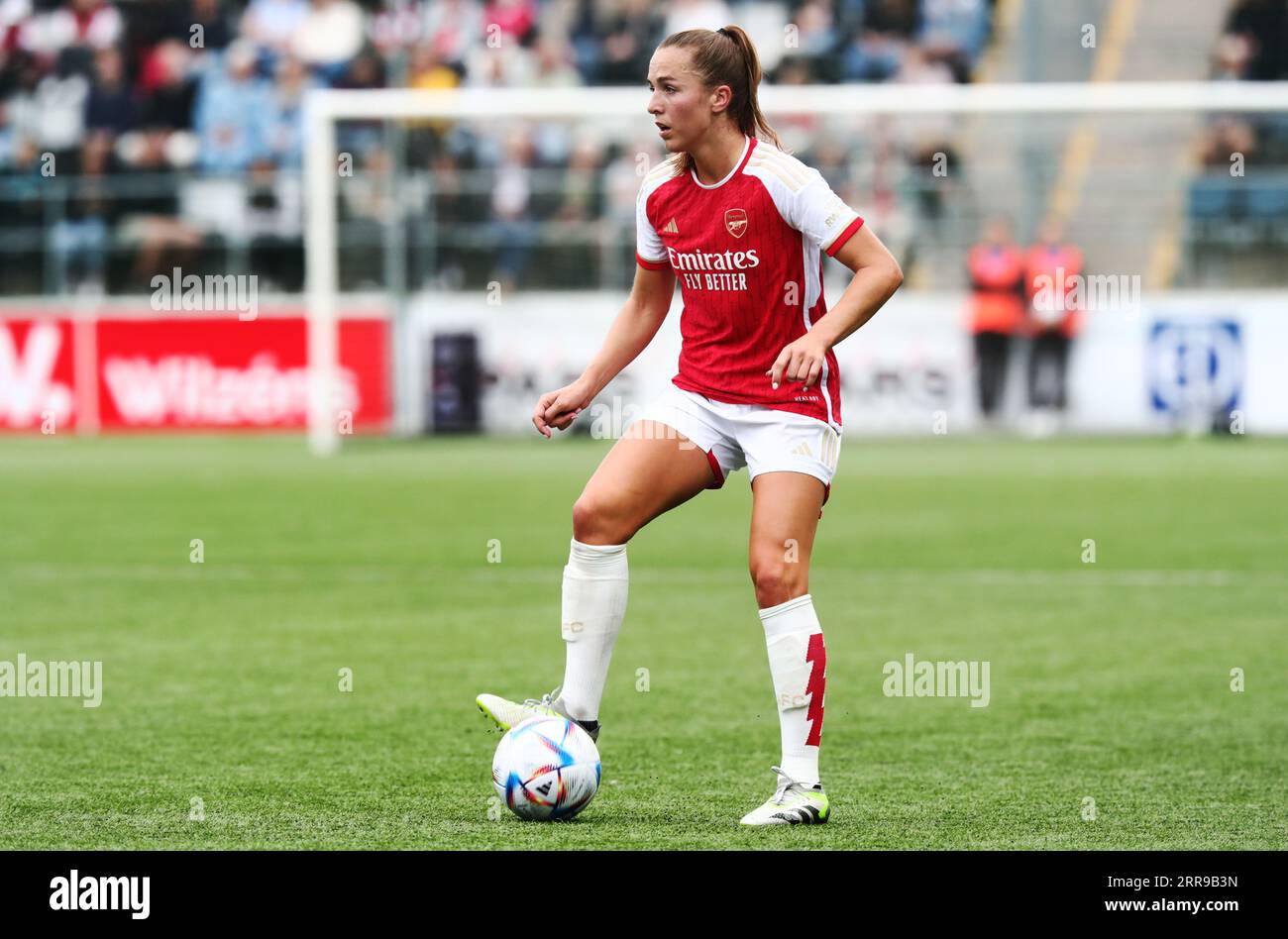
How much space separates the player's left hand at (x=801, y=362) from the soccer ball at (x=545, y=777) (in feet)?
3.56

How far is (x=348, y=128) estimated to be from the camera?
2164 centimetres

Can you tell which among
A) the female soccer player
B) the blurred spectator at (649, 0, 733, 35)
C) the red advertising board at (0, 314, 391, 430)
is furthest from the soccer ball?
the blurred spectator at (649, 0, 733, 35)

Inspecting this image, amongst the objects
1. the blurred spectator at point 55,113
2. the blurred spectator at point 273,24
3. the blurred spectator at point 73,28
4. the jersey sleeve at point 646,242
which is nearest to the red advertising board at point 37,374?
the blurred spectator at point 55,113

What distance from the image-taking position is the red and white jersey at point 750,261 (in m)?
5.38

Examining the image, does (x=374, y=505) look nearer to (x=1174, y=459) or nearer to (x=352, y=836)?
(x=1174, y=459)

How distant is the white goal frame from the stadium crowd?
43.9 inches

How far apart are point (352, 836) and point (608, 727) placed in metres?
2.04

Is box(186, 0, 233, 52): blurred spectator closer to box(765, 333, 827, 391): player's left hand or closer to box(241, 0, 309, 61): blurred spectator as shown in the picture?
box(241, 0, 309, 61): blurred spectator

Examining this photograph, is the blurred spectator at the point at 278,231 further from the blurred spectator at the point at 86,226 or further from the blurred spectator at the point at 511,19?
the blurred spectator at the point at 511,19

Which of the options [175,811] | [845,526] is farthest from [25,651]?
[845,526]

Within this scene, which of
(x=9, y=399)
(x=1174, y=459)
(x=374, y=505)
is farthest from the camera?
(x=9, y=399)

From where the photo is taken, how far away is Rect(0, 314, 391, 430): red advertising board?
73.3 ft

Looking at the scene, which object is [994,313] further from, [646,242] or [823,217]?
[823,217]

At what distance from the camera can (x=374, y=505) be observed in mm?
15133
